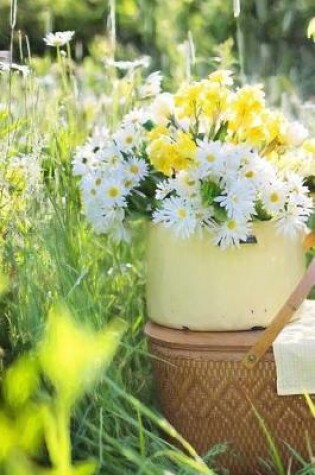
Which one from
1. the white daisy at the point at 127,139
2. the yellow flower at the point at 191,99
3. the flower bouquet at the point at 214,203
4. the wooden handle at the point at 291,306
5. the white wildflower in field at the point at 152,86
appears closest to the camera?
the wooden handle at the point at 291,306

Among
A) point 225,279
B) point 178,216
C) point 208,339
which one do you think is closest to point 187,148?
point 178,216

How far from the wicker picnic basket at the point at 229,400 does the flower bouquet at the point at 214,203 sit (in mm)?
48

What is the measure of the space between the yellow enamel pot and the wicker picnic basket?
0.11ft

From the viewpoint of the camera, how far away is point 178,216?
6.07ft

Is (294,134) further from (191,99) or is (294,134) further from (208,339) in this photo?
(208,339)

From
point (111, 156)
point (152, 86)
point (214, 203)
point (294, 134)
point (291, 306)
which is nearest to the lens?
point (291, 306)

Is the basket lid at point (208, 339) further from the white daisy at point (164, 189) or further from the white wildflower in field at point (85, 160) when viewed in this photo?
the white wildflower in field at point (85, 160)

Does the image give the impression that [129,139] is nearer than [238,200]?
No

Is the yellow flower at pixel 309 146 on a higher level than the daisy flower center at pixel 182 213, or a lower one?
higher

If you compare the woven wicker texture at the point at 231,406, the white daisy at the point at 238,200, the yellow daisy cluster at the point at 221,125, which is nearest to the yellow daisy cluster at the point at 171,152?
the yellow daisy cluster at the point at 221,125

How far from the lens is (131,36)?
599 cm

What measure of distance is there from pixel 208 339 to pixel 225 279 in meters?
0.12

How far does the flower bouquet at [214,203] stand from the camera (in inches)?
73.4

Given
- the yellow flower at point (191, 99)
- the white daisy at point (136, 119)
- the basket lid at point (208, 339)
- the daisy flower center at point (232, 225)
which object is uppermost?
the yellow flower at point (191, 99)
